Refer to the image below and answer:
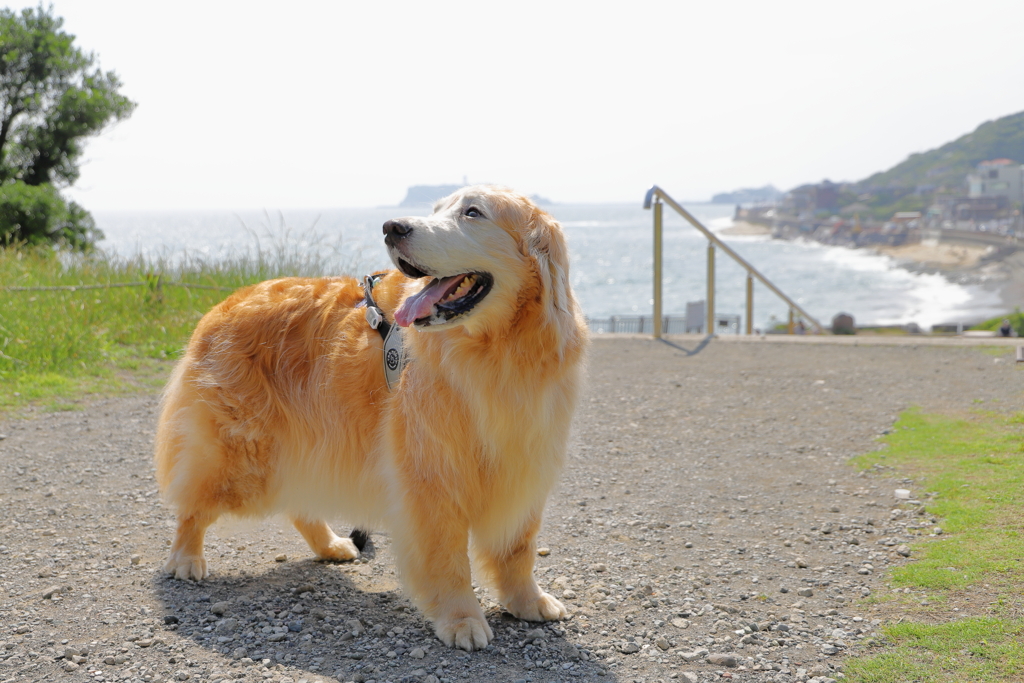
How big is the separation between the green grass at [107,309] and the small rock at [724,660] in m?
6.01

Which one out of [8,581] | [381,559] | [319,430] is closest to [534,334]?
[319,430]

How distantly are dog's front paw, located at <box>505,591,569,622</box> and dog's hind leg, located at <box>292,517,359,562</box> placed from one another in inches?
44.3

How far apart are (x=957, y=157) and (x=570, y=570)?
155 m

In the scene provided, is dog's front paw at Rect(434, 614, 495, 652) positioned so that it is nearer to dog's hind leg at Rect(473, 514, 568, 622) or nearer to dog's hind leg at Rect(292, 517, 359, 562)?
dog's hind leg at Rect(473, 514, 568, 622)

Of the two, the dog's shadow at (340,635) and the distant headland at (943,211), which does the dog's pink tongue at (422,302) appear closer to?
the dog's shadow at (340,635)

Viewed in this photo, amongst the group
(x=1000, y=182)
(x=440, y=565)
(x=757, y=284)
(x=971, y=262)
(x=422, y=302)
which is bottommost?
(x=757, y=284)

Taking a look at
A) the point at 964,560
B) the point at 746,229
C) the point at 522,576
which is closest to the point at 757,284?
the point at 746,229

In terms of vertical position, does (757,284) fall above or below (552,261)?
below

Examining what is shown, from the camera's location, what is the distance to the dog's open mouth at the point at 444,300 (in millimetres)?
2793

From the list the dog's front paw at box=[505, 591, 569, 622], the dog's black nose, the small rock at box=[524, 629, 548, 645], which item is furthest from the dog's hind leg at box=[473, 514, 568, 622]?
the dog's black nose

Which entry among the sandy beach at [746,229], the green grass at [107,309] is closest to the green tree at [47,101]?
the green grass at [107,309]

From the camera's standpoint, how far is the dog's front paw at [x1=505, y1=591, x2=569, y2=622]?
10.5ft

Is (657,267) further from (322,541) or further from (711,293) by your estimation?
(322,541)

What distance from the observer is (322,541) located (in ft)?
12.9
